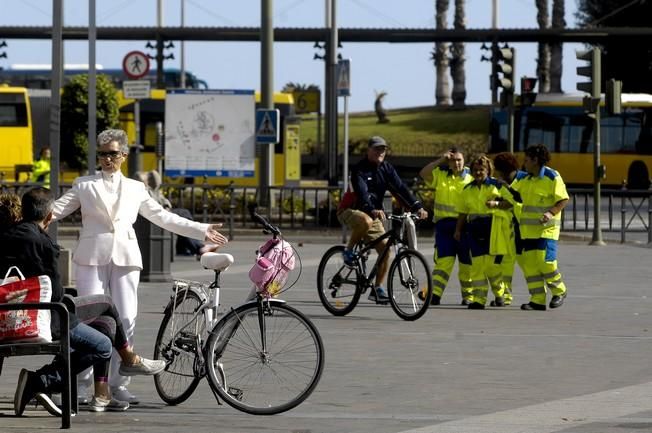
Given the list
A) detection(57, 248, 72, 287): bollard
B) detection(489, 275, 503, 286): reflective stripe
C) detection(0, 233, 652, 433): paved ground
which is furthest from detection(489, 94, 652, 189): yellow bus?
detection(57, 248, 72, 287): bollard

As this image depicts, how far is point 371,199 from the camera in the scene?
628 inches

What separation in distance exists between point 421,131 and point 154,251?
6803 cm

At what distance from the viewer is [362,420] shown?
927cm

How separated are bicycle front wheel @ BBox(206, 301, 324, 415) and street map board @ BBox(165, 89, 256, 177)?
19.9m

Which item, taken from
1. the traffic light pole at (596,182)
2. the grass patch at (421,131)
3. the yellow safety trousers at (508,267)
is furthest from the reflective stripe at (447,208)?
the grass patch at (421,131)

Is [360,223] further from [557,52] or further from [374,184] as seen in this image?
[557,52]

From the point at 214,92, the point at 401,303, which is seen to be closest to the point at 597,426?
the point at 401,303

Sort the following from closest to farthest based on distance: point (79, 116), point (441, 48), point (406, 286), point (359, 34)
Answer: point (406, 286)
point (79, 116)
point (359, 34)
point (441, 48)

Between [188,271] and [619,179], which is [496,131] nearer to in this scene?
[619,179]

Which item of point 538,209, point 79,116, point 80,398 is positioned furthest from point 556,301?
point 79,116

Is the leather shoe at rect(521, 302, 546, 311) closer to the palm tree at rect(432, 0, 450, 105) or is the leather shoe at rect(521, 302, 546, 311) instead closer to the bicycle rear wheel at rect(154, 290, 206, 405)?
the bicycle rear wheel at rect(154, 290, 206, 405)

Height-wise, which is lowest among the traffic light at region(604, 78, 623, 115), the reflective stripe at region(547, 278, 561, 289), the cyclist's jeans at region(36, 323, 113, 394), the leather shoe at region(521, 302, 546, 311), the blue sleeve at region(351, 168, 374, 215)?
the leather shoe at region(521, 302, 546, 311)

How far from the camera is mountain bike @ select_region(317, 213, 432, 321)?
15.2 metres

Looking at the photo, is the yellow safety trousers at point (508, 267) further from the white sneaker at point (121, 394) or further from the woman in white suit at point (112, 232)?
the white sneaker at point (121, 394)
